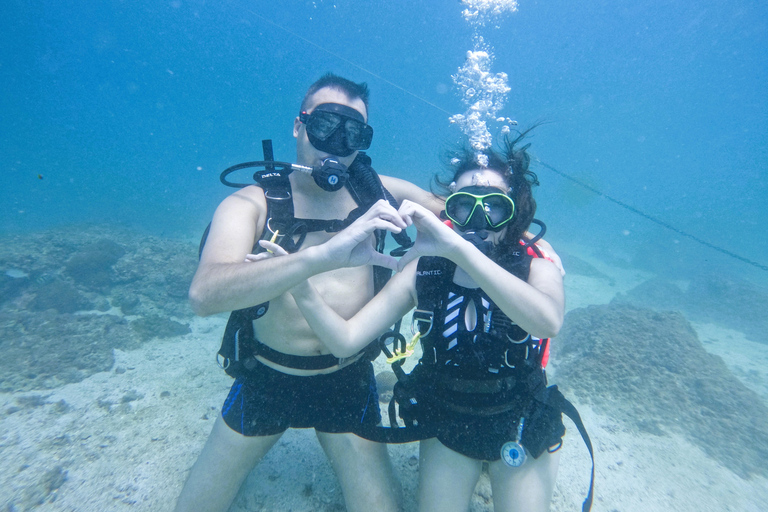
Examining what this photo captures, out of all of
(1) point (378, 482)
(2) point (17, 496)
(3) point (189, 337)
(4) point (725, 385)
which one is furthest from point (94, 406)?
(4) point (725, 385)

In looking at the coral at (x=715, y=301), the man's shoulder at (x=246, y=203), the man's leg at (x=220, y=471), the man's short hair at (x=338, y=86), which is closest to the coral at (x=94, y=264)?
the man's leg at (x=220, y=471)

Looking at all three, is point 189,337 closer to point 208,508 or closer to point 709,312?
point 208,508

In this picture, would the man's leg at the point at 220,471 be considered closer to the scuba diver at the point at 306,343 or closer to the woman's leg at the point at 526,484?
the scuba diver at the point at 306,343

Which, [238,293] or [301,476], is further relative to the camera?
[301,476]

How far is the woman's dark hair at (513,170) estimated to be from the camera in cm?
266

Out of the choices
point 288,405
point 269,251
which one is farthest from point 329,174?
point 288,405

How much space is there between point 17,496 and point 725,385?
35.8ft

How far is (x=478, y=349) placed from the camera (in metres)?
2.54

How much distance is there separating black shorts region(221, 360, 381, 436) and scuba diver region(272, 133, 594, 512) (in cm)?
62

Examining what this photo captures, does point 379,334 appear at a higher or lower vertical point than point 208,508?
higher

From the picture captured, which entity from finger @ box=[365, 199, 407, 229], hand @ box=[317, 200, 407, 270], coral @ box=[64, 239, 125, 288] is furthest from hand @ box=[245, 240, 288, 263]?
coral @ box=[64, 239, 125, 288]

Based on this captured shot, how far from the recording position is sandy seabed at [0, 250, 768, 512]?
321 centimetres

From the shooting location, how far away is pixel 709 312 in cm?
1399

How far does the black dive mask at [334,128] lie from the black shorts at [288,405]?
6.96 feet
